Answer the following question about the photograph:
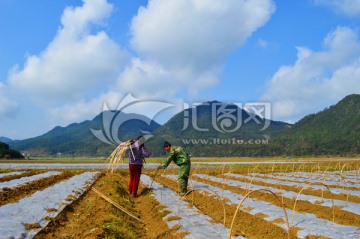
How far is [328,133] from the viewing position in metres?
78.1

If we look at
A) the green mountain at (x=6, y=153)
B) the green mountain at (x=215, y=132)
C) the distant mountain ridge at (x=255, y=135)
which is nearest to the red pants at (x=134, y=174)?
the green mountain at (x=6, y=153)

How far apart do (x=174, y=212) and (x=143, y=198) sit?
3099 mm

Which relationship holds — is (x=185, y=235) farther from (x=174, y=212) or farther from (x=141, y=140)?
(x=141, y=140)

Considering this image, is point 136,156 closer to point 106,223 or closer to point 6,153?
point 106,223

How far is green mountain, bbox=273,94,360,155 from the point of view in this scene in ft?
233

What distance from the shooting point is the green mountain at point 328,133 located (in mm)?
71000

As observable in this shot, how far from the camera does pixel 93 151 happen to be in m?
122

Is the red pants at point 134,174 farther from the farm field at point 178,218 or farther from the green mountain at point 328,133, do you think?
the green mountain at point 328,133

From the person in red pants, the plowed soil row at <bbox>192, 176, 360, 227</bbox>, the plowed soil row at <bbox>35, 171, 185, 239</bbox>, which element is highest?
the person in red pants

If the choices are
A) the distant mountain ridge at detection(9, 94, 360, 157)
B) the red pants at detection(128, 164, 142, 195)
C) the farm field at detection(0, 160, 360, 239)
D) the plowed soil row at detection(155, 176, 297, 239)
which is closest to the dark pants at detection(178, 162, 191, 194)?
the farm field at detection(0, 160, 360, 239)

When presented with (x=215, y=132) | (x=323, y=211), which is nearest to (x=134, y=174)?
(x=323, y=211)

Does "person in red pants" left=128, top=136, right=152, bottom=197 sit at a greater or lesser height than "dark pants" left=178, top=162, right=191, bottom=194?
greater

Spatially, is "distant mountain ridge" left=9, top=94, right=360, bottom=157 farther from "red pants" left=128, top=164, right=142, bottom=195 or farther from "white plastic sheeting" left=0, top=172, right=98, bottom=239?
"white plastic sheeting" left=0, top=172, right=98, bottom=239
